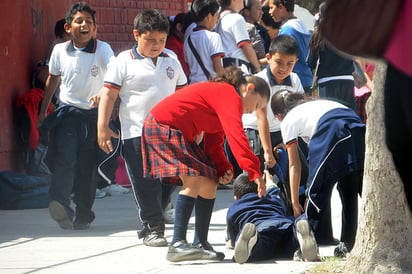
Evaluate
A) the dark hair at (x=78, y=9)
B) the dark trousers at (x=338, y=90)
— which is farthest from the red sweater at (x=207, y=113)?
the dark trousers at (x=338, y=90)

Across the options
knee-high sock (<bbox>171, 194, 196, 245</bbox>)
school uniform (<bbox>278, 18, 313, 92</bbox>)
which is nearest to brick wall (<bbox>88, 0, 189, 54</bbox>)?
school uniform (<bbox>278, 18, 313, 92</bbox>)

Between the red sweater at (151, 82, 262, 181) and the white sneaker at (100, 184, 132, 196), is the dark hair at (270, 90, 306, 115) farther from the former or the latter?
the white sneaker at (100, 184, 132, 196)

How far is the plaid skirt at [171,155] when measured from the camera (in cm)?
660

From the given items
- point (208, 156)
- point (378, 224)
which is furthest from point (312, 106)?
point (378, 224)

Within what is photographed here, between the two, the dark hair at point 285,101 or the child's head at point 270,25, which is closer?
the dark hair at point 285,101

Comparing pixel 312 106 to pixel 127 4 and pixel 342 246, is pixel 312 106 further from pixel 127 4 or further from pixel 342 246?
pixel 127 4

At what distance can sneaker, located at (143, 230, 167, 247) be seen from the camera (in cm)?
735

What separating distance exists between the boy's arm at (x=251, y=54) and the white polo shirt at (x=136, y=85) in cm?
307

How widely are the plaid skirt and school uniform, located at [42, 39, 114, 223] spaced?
172 centimetres

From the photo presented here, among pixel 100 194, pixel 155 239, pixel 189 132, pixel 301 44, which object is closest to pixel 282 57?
pixel 189 132

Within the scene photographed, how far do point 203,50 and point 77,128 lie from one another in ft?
7.75

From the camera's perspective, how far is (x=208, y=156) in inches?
267

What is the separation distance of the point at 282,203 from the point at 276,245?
0.54m

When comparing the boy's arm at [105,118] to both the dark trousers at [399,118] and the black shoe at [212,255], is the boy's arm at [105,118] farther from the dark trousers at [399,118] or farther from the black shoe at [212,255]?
the dark trousers at [399,118]
